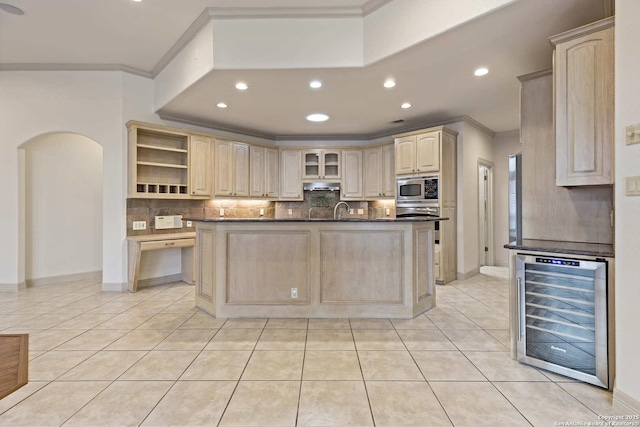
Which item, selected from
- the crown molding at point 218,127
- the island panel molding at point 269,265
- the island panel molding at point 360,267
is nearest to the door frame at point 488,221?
the island panel molding at point 360,267

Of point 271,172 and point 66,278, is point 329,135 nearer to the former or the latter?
point 271,172

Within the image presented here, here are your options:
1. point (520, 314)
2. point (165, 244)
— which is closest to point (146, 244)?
point (165, 244)

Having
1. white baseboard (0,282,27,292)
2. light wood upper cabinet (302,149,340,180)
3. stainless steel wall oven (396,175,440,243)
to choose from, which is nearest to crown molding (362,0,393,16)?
stainless steel wall oven (396,175,440,243)

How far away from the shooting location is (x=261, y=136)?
6.38 meters

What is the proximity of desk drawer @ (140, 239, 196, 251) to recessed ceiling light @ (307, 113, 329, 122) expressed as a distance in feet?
8.86

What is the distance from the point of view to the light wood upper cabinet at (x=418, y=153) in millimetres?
4852

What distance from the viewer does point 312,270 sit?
3305 millimetres

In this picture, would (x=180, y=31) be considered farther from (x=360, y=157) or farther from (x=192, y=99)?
(x=360, y=157)

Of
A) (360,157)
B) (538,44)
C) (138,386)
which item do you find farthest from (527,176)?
(360,157)

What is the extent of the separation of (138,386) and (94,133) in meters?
3.83

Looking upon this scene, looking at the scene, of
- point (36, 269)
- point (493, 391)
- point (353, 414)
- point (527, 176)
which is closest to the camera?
point (353, 414)

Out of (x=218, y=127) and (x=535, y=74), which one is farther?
(x=218, y=127)

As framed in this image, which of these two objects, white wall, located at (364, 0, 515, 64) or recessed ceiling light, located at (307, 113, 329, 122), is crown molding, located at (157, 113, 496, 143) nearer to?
recessed ceiling light, located at (307, 113, 329, 122)

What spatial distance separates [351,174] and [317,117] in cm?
163
